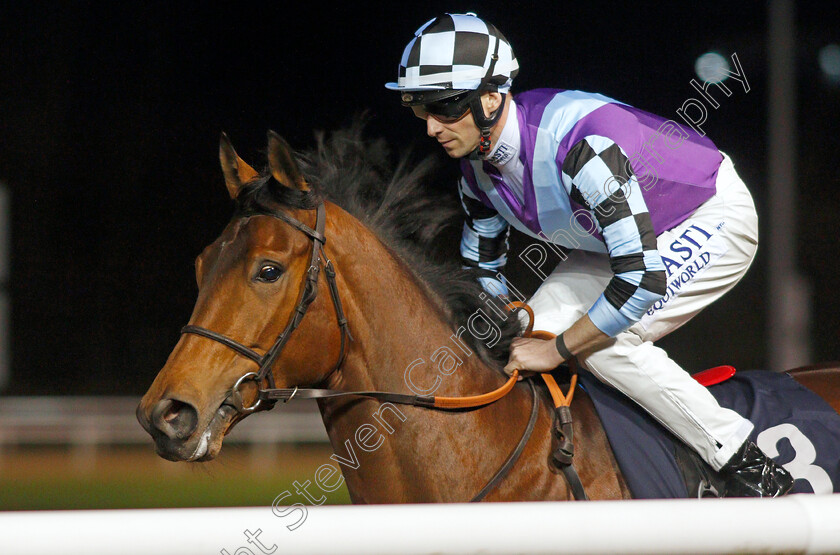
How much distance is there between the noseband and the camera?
5.46 ft

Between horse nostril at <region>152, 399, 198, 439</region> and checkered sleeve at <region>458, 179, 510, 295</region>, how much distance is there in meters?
1.09

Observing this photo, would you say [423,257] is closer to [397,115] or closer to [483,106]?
[483,106]

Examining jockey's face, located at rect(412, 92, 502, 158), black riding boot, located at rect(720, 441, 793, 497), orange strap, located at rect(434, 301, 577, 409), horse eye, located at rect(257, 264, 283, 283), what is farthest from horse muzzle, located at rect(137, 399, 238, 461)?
black riding boot, located at rect(720, 441, 793, 497)

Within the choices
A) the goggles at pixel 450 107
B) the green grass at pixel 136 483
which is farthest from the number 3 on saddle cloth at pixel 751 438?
the green grass at pixel 136 483

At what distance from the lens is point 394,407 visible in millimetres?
1854

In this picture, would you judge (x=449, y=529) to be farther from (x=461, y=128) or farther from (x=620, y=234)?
(x=461, y=128)

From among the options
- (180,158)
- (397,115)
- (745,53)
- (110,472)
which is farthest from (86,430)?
(745,53)

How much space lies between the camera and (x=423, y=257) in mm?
2145

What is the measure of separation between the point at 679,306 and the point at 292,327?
112cm

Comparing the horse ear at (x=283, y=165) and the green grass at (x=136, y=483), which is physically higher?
the horse ear at (x=283, y=165)

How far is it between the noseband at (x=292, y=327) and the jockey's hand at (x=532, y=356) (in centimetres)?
47

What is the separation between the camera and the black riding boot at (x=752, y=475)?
187cm

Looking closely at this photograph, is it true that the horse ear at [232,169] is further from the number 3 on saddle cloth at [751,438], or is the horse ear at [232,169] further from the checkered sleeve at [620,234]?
the number 3 on saddle cloth at [751,438]

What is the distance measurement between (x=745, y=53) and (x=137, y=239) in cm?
815
